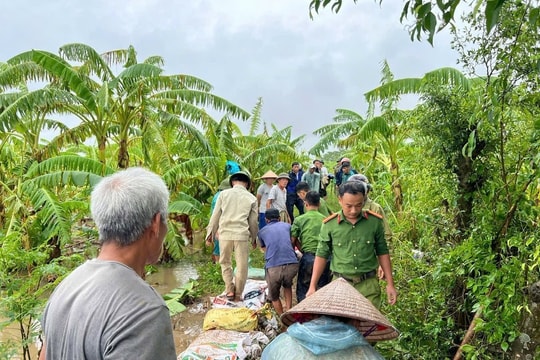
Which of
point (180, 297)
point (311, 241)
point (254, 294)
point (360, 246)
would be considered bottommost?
point (180, 297)

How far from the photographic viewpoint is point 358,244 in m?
3.64

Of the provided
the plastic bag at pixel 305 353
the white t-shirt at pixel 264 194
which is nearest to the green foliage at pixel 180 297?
the white t-shirt at pixel 264 194

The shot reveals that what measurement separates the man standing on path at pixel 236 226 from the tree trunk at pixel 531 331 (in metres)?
3.52

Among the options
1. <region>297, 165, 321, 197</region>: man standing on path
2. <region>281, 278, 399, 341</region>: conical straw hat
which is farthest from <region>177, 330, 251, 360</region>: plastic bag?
<region>297, 165, 321, 197</region>: man standing on path

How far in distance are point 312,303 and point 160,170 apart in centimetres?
730

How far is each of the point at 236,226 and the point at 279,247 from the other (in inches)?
32.6

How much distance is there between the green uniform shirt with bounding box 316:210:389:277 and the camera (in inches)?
143

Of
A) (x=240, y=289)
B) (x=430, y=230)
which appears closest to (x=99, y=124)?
(x=240, y=289)

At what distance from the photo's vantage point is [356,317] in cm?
251

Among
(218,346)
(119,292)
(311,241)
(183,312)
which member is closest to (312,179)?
(183,312)

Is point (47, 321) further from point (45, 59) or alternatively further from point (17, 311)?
point (45, 59)

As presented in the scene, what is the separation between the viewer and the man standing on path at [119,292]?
1304 millimetres

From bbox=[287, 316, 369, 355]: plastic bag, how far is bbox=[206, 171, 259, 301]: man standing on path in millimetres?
3229

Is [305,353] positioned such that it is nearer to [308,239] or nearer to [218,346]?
[218,346]
